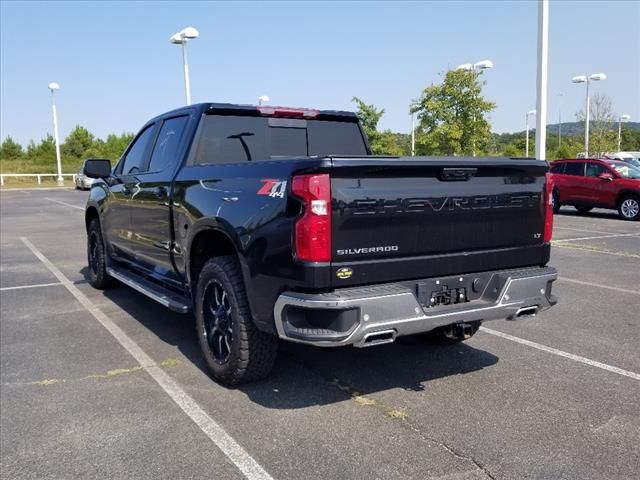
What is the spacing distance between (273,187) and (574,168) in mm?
16023

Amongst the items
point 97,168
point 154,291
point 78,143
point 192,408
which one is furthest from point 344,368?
point 78,143

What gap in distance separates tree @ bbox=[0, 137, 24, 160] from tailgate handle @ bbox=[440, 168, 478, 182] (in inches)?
2470

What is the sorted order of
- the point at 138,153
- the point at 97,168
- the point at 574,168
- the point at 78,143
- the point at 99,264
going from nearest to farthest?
1. the point at 138,153
2. the point at 97,168
3. the point at 99,264
4. the point at 574,168
5. the point at 78,143

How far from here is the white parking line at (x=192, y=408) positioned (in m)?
3.05

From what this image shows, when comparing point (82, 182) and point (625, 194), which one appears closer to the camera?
point (625, 194)

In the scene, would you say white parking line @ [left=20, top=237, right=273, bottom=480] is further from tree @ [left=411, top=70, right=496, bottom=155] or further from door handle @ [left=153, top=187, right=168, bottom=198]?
tree @ [left=411, top=70, right=496, bottom=155]

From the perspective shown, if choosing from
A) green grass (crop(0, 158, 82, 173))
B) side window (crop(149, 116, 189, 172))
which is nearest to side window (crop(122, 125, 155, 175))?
side window (crop(149, 116, 189, 172))

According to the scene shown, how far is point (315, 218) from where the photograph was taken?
10.5ft

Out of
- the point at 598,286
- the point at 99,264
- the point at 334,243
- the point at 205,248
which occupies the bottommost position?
the point at 598,286

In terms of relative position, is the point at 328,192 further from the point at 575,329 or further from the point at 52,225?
the point at 52,225

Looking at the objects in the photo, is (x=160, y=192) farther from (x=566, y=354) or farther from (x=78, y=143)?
(x=78, y=143)

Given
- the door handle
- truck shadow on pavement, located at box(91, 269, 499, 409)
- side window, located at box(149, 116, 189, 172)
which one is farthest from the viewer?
side window, located at box(149, 116, 189, 172)

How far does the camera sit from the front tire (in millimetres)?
3828

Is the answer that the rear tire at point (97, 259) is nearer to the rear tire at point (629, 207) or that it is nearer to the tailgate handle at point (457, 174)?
the tailgate handle at point (457, 174)
